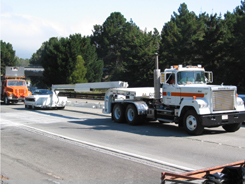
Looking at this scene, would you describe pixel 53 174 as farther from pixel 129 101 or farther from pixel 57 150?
pixel 129 101

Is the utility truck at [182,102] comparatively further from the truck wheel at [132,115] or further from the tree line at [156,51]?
the tree line at [156,51]

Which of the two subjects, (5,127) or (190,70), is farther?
(5,127)

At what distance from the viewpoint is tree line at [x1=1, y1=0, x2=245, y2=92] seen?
3819 cm

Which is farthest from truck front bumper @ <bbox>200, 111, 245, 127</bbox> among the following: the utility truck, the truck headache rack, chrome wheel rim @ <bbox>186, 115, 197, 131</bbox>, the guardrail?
the guardrail

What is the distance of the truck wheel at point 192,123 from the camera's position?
460 inches

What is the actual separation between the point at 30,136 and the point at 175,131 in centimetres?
609

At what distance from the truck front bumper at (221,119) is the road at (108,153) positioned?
533 mm

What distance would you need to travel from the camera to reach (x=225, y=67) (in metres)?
38.4

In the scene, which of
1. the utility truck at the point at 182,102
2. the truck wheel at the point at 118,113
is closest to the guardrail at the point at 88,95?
the utility truck at the point at 182,102

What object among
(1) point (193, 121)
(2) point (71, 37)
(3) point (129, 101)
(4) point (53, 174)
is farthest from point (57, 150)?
(2) point (71, 37)

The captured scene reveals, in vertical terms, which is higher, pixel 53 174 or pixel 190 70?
pixel 190 70

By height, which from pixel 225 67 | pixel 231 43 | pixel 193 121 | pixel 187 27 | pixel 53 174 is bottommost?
pixel 53 174

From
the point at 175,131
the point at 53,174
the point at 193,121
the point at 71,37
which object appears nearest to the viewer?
the point at 53,174

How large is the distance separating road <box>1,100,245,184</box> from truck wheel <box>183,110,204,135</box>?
0.25 meters
